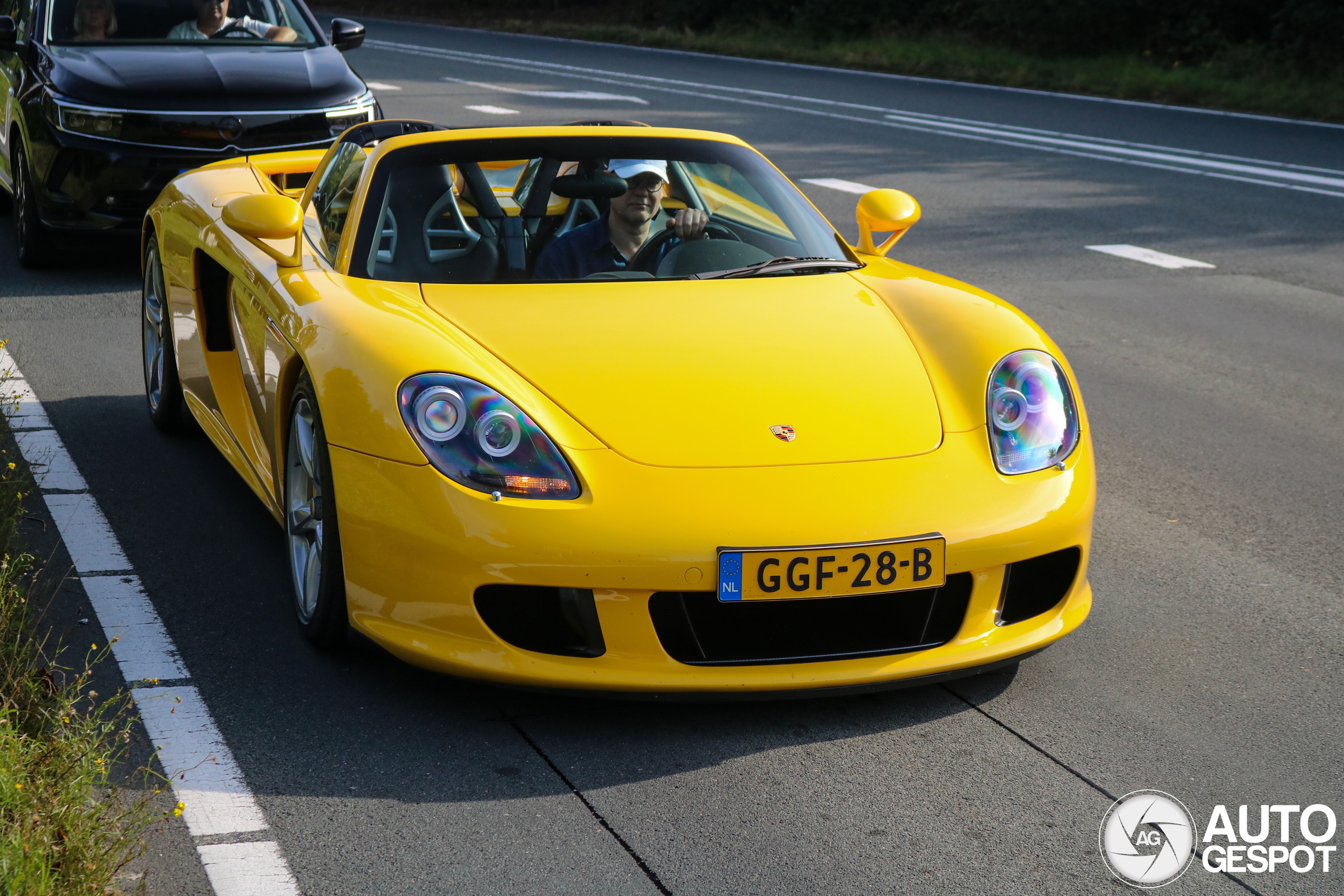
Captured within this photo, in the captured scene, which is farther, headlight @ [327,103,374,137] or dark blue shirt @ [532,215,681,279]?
headlight @ [327,103,374,137]

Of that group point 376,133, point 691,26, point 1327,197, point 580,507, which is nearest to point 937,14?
point 691,26

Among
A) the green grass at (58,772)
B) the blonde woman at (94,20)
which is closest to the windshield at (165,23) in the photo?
the blonde woman at (94,20)

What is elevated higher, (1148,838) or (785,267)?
(785,267)

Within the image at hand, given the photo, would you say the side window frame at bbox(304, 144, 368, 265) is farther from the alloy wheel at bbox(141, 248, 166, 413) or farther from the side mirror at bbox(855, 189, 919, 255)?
the side mirror at bbox(855, 189, 919, 255)

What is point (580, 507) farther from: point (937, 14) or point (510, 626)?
point (937, 14)

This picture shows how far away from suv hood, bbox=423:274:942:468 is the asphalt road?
23.7 inches

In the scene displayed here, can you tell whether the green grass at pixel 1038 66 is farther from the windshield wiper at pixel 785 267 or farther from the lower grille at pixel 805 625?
the lower grille at pixel 805 625

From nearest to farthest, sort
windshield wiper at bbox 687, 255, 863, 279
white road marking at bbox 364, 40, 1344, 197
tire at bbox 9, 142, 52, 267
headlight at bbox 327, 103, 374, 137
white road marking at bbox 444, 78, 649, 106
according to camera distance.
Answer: windshield wiper at bbox 687, 255, 863, 279 < tire at bbox 9, 142, 52, 267 < headlight at bbox 327, 103, 374, 137 < white road marking at bbox 364, 40, 1344, 197 < white road marking at bbox 444, 78, 649, 106

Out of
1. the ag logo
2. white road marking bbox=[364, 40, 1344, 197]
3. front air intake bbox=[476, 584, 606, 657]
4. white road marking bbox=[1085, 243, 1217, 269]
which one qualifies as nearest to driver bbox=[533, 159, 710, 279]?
front air intake bbox=[476, 584, 606, 657]

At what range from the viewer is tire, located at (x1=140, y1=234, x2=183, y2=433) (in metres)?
5.54

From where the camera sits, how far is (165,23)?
9.05 metres

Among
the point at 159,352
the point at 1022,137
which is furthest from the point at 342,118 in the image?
the point at 1022,137

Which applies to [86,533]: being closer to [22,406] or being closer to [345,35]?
[22,406]

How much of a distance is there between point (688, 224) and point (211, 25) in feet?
18.1
